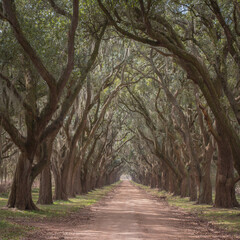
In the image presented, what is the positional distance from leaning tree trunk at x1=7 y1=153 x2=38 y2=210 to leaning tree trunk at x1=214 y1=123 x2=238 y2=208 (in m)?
7.78

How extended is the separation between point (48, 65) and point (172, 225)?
7.26 metres

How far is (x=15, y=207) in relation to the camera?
1349 centimetres

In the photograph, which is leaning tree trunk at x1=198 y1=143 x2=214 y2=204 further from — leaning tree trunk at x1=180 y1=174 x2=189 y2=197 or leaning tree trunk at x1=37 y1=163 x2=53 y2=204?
leaning tree trunk at x1=37 y1=163 x2=53 y2=204

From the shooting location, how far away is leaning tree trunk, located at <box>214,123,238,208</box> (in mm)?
14547

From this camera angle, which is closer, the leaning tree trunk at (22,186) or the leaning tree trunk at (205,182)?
the leaning tree trunk at (22,186)

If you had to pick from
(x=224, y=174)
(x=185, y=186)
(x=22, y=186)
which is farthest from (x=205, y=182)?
(x=22, y=186)

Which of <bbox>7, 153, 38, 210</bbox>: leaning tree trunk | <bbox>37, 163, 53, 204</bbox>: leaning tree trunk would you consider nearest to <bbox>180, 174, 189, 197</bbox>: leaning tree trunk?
<bbox>37, 163, 53, 204</bbox>: leaning tree trunk

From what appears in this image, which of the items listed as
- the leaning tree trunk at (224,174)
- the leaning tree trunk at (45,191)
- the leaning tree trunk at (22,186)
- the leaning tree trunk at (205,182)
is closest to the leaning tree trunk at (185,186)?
the leaning tree trunk at (205,182)

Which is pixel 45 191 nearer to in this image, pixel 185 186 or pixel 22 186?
pixel 22 186

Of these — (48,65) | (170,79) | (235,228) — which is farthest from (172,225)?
(170,79)

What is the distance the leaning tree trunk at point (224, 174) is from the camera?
14547mm

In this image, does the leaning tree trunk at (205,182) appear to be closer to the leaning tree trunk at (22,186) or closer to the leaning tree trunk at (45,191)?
the leaning tree trunk at (45,191)

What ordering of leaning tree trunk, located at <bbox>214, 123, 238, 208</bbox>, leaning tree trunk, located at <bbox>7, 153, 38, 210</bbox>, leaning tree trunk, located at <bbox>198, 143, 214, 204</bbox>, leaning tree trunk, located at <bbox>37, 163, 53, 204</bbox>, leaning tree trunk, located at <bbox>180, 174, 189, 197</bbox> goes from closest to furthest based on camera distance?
leaning tree trunk, located at <bbox>7, 153, 38, 210</bbox>, leaning tree trunk, located at <bbox>214, 123, 238, 208</bbox>, leaning tree trunk, located at <bbox>37, 163, 53, 204</bbox>, leaning tree trunk, located at <bbox>198, 143, 214, 204</bbox>, leaning tree trunk, located at <bbox>180, 174, 189, 197</bbox>

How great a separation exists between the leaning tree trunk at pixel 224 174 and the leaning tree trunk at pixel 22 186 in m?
7.78
